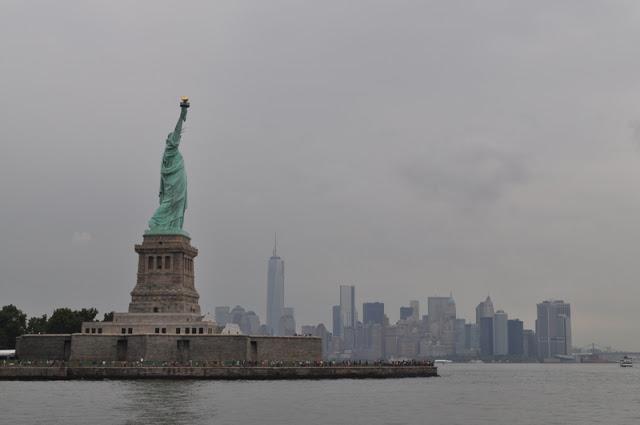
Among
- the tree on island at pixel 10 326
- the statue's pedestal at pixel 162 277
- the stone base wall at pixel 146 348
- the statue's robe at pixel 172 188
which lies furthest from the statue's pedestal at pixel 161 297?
the tree on island at pixel 10 326

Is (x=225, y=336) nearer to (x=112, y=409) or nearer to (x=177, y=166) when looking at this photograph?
(x=177, y=166)

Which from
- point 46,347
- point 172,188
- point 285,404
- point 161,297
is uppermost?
point 172,188

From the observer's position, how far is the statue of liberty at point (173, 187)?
344ft

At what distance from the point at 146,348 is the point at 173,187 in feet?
72.2

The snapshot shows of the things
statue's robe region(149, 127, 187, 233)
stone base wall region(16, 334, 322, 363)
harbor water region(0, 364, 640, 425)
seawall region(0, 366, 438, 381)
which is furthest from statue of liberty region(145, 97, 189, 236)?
harbor water region(0, 364, 640, 425)

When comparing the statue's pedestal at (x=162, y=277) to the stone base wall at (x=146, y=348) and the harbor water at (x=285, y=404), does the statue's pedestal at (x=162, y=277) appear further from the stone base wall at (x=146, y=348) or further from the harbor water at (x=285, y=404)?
the harbor water at (x=285, y=404)

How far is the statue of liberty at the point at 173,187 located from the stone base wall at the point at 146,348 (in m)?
15.0

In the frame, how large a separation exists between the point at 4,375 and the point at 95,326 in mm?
12484

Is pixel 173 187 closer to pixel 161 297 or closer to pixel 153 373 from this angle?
pixel 161 297

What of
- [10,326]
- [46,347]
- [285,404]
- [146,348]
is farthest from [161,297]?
[285,404]

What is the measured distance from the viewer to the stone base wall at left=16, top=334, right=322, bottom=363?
93.7 meters

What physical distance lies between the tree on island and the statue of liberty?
29.1m

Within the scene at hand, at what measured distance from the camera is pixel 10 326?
4702 inches

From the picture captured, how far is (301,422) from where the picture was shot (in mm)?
54219
